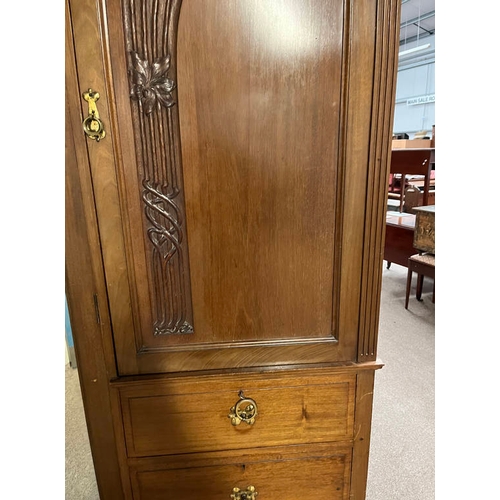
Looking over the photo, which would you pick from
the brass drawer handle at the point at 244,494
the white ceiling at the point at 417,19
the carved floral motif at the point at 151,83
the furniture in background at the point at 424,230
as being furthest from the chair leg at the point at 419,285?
the white ceiling at the point at 417,19

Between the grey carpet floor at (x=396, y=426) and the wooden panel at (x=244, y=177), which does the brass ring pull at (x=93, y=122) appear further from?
the grey carpet floor at (x=396, y=426)

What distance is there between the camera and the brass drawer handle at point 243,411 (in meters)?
0.69

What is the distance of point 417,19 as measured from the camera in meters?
5.61

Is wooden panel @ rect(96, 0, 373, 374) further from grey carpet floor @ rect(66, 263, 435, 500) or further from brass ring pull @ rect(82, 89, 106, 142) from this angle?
grey carpet floor @ rect(66, 263, 435, 500)

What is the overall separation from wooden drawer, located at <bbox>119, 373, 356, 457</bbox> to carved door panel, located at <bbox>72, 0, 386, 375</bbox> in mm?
42

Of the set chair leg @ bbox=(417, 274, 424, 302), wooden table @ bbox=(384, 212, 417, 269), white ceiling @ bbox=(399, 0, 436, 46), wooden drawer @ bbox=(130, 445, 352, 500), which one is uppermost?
white ceiling @ bbox=(399, 0, 436, 46)

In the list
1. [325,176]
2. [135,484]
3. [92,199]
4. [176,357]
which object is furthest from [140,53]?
[135,484]

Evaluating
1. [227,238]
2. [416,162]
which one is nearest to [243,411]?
[227,238]

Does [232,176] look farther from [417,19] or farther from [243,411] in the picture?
[417,19]

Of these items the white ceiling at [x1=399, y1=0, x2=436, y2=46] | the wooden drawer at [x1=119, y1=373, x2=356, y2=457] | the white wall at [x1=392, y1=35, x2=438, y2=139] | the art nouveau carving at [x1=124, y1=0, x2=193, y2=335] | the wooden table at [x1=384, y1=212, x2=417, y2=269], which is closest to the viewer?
the art nouveau carving at [x1=124, y1=0, x2=193, y2=335]

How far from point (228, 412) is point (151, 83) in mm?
598

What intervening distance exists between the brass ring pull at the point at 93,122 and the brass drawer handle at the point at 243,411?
0.52 m

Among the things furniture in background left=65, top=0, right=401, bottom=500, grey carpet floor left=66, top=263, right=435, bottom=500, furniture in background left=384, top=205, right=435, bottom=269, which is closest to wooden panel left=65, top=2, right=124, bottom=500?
furniture in background left=65, top=0, right=401, bottom=500

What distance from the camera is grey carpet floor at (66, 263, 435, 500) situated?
1.20 m
